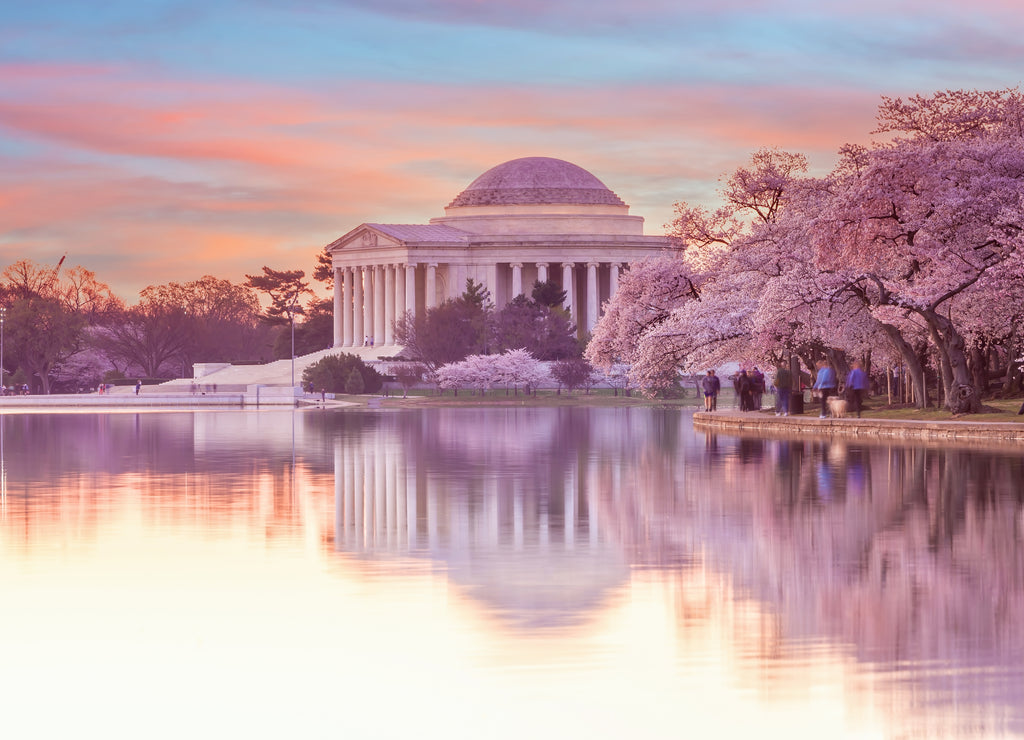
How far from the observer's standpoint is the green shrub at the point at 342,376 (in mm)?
103562

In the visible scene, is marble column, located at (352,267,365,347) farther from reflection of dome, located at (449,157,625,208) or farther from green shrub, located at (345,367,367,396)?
green shrub, located at (345,367,367,396)

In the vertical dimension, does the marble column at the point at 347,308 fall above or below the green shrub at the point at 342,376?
above

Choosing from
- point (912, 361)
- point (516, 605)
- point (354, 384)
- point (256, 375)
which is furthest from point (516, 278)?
point (516, 605)

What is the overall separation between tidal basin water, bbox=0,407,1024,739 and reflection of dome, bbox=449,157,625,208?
4837 inches

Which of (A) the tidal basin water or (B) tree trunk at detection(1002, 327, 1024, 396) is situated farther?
(B) tree trunk at detection(1002, 327, 1024, 396)

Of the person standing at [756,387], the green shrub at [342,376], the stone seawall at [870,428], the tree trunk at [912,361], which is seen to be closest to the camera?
the stone seawall at [870,428]

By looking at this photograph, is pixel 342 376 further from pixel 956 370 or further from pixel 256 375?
pixel 956 370

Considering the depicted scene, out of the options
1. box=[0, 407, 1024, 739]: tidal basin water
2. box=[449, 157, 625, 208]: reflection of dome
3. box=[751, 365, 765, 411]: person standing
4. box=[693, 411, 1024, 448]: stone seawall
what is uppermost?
box=[449, 157, 625, 208]: reflection of dome

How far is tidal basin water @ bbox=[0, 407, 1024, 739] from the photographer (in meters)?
8.33

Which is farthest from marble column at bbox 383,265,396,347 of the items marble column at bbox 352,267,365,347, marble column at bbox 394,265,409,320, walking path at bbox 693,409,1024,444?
walking path at bbox 693,409,1024,444

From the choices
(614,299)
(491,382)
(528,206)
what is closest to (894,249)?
(614,299)

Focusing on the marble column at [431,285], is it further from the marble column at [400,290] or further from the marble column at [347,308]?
the marble column at [347,308]


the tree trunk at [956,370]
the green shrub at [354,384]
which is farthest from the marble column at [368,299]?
the tree trunk at [956,370]

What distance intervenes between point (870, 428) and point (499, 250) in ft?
338
